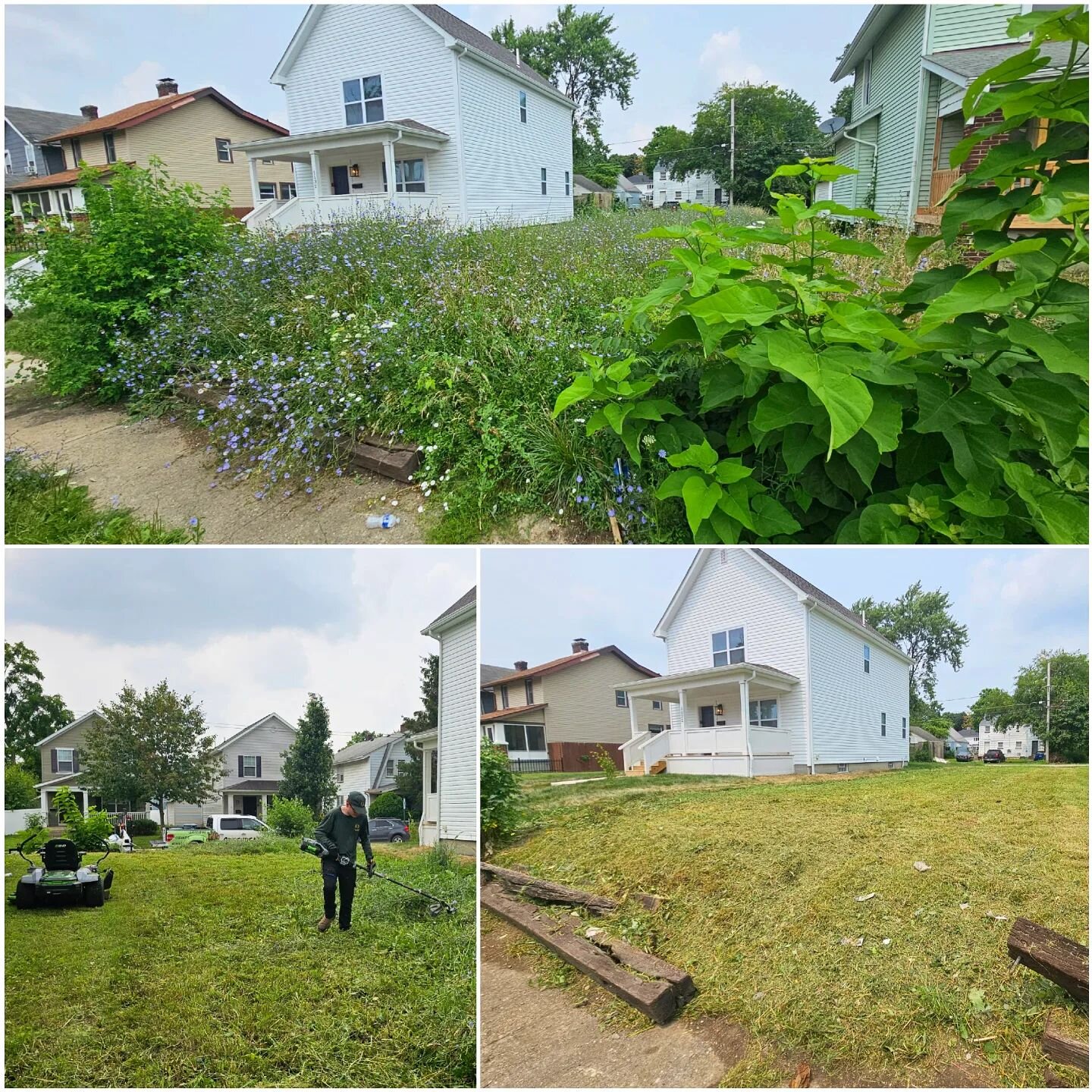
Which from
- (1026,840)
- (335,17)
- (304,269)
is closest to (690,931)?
(1026,840)

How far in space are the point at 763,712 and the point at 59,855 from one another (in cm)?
252

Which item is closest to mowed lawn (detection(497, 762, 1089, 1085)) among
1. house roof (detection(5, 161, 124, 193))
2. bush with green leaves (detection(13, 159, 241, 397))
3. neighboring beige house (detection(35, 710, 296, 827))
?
neighboring beige house (detection(35, 710, 296, 827))

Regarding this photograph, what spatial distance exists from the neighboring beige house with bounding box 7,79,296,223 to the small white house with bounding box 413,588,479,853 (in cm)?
2577

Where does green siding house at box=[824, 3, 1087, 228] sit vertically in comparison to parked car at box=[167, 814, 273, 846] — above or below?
above

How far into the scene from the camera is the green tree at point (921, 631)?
7.35 feet

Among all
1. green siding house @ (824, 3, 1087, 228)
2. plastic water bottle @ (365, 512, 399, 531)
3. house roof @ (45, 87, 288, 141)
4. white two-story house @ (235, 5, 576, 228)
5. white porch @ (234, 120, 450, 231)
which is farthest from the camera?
house roof @ (45, 87, 288, 141)

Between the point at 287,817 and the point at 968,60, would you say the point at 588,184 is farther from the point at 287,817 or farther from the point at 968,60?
the point at 287,817

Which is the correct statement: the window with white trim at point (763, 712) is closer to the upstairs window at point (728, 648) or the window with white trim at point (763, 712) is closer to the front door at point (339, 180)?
the upstairs window at point (728, 648)

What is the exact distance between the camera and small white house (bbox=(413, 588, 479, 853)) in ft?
7.51

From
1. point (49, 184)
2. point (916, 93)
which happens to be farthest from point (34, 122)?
point (916, 93)

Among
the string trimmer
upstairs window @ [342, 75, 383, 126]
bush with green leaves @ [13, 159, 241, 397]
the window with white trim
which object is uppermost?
upstairs window @ [342, 75, 383, 126]

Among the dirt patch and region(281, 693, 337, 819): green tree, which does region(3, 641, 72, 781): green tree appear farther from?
the dirt patch

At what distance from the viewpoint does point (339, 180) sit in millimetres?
19906

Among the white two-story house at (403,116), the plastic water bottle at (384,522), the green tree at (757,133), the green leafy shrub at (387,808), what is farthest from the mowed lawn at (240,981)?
the green tree at (757,133)
